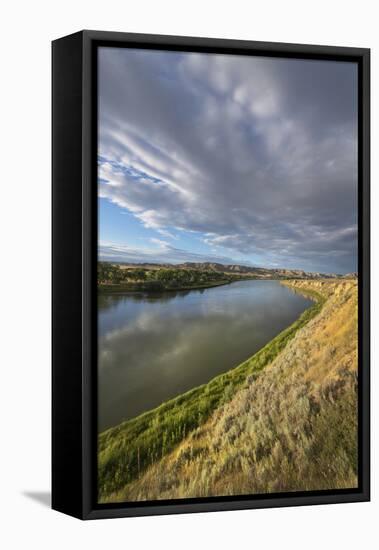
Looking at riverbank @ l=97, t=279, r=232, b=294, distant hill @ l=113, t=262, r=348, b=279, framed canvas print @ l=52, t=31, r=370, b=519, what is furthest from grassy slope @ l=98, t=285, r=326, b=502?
riverbank @ l=97, t=279, r=232, b=294

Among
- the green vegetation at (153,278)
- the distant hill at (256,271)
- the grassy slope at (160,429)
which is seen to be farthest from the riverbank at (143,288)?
the grassy slope at (160,429)

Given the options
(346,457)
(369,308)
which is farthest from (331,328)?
(346,457)

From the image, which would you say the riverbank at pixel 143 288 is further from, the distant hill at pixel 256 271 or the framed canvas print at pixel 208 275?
the distant hill at pixel 256 271

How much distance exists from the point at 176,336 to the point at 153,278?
0.49 metres

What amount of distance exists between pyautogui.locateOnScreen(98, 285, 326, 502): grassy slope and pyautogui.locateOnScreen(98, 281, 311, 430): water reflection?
72mm

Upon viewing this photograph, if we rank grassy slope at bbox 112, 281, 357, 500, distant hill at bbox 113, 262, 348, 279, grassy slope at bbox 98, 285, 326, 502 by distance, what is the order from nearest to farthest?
grassy slope at bbox 98, 285, 326, 502, grassy slope at bbox 112, 281, 357, 500, distant hill at bbox 113, 262, 348, 279

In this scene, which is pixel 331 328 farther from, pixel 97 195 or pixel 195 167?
pixel 97 195

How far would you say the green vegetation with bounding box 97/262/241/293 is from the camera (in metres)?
6.50

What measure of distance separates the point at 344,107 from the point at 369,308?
1.70 metres

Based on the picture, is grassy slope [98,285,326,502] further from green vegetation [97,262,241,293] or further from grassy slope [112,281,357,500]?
green vegetation [97,262,241,293]

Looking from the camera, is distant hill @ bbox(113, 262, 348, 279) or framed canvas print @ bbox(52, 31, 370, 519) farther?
distant hill @ bbox(113, 262, 348, 279)

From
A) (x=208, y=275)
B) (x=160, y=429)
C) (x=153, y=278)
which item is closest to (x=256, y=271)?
(x=208, y=275)

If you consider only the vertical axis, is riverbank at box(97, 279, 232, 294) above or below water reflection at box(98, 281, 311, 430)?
above

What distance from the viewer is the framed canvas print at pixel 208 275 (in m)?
6.44
